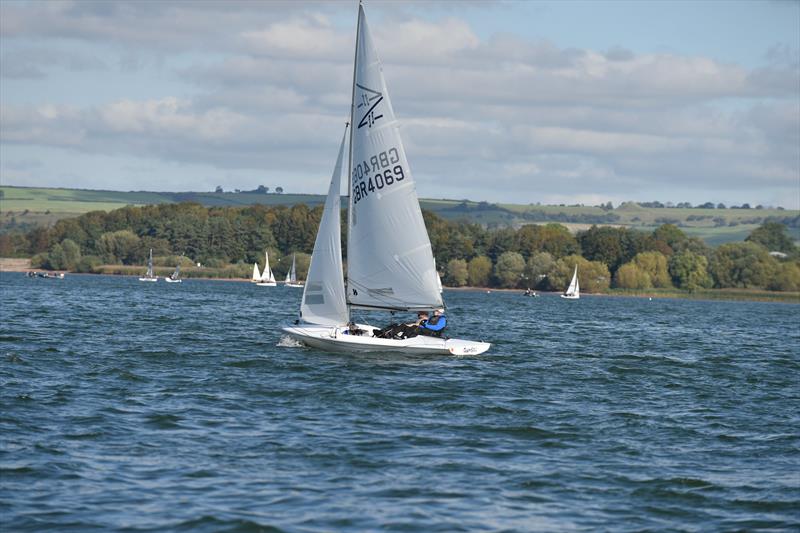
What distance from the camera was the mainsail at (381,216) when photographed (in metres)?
40.4

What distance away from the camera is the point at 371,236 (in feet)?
135

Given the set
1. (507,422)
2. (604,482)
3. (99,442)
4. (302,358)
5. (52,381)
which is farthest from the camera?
(302,358)

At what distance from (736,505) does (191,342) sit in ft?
102

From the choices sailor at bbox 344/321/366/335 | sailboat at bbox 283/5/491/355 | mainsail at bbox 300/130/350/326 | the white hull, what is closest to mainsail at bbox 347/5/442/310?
sailboat at bbox 283/5/491/355

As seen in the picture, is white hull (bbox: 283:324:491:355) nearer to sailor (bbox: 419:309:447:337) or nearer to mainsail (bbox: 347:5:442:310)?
sailor (bbox: 419:309:447:337)

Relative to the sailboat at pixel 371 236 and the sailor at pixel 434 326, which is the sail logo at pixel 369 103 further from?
the sailor at pixel 434 326

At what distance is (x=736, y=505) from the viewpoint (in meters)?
20.5

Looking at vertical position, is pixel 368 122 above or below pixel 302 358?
above

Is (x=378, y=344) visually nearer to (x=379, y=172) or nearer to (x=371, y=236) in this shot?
(x=371, y=236)

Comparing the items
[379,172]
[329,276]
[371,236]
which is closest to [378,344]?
[329,276]

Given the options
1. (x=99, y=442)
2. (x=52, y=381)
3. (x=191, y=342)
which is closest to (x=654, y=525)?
(x=99, y=442)

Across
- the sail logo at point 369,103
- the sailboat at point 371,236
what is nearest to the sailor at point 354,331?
the sailboat at point 371,236

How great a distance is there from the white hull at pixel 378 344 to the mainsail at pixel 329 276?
1.62 ft

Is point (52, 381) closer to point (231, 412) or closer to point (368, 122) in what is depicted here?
point (231, 412)
